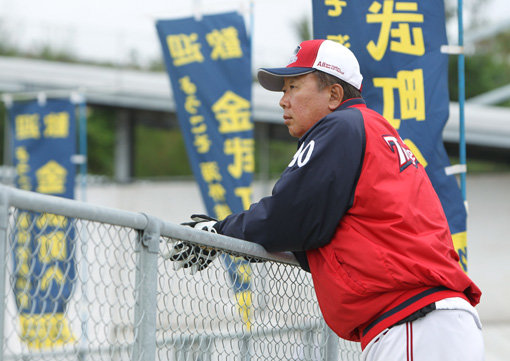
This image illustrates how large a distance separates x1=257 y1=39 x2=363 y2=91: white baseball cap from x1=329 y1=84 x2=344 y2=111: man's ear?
0.04 metres

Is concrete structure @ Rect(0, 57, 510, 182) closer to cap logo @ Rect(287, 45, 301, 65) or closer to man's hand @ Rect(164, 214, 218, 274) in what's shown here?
cap logo @ Rect(287, 45, 301, 65)

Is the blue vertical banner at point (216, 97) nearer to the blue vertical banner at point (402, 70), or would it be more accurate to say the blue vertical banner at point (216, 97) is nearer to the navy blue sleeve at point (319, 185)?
the blue vertical banner at point (402, 70)

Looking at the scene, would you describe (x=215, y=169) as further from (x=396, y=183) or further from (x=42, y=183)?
(x=396, y=183)

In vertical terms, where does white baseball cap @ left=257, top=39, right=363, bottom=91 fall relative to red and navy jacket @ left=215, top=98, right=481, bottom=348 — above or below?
above

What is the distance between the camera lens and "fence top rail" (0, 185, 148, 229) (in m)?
1.68

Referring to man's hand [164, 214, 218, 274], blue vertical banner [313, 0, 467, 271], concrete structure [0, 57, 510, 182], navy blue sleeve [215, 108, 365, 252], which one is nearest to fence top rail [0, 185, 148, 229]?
man's hand [164, 214, 218, 274]

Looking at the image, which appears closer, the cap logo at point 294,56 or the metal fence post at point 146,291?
the metal fence post at point 146,291

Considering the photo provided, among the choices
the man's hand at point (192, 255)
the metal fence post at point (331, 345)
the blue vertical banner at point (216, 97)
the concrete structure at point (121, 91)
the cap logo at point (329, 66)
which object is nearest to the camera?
the man's hand at point (192, 255)

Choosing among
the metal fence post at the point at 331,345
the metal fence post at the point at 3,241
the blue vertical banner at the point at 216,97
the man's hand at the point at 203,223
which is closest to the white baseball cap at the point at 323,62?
the man's hand at the point at 203,223

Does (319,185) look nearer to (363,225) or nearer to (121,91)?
(363,225)

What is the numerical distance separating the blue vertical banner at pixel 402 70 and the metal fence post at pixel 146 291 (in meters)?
2.12

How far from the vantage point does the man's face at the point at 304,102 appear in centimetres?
270

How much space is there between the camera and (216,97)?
23.7ft

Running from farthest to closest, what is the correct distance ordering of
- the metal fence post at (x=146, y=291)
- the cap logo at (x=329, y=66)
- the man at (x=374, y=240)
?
the cap logo at (x=329, y=66)
the man at (x=374, y=240)
the metal fence post at (x=146, y=291)
